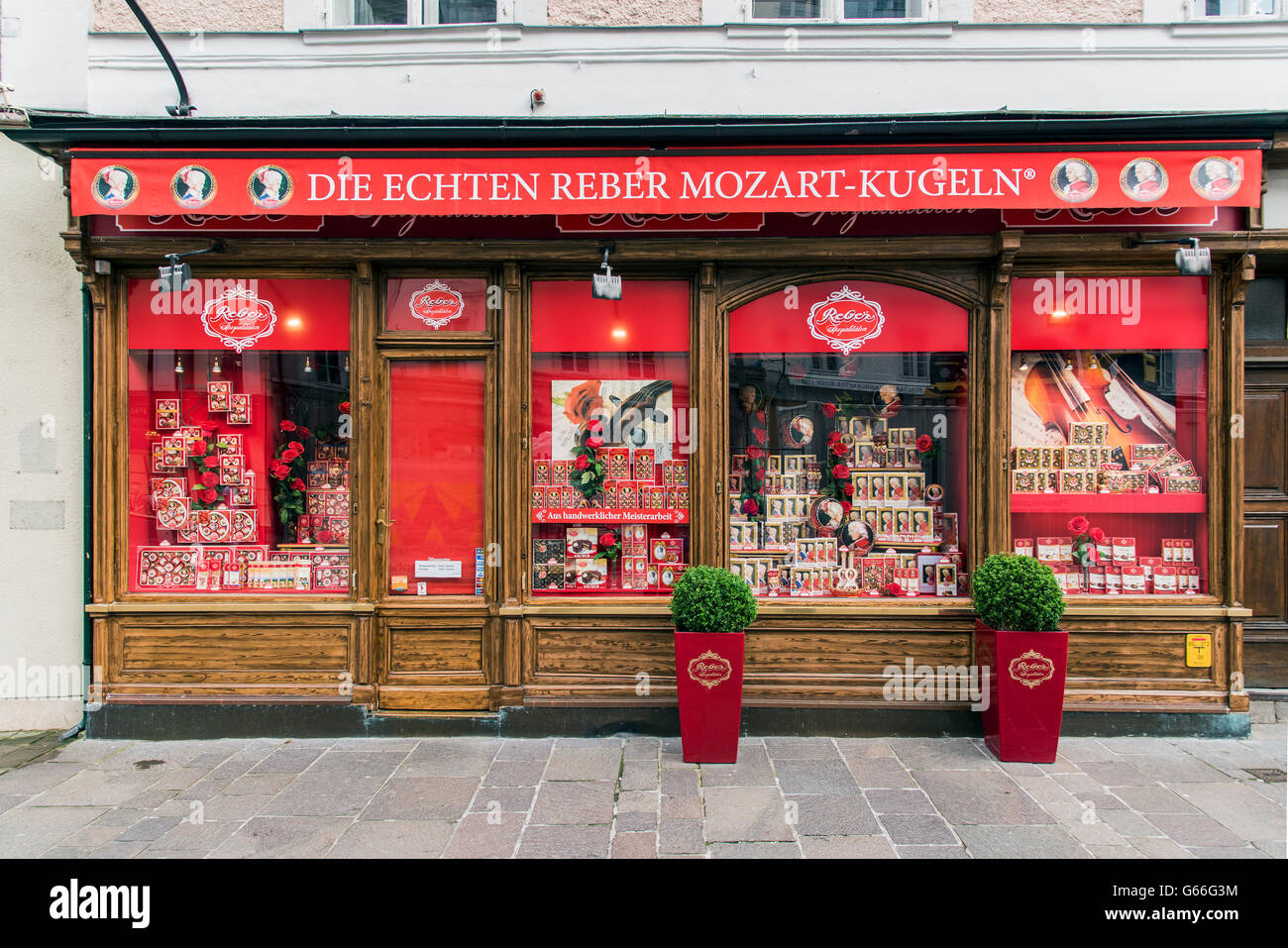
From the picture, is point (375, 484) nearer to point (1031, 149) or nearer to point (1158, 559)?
point (1031, 149)

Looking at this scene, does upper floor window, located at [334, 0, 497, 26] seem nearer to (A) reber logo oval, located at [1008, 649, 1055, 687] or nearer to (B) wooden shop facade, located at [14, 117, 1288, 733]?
(B) wooden shop facade, located at [14, 117, 1288, 733]

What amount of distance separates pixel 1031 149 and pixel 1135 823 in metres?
4.61

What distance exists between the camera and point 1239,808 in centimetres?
461

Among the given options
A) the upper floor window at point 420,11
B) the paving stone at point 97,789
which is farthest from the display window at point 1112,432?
the paving stone at point 97,789

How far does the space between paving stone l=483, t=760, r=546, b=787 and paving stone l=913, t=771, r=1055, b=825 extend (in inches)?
103

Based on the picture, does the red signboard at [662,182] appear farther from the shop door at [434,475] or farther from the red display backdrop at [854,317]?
the shop door at [434,475]

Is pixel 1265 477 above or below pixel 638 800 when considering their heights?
above

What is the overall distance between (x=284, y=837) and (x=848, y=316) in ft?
17.6

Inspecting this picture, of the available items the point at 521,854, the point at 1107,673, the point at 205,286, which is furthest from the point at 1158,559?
the point at 205,286

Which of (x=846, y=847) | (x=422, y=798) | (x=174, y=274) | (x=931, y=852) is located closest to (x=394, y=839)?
(x=422, y=798)

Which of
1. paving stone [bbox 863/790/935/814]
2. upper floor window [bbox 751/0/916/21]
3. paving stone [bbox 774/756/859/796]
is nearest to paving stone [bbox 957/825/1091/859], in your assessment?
paving stone [bbox 863/790/935/814]

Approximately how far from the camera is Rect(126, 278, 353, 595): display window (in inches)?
240

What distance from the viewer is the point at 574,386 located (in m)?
6.20

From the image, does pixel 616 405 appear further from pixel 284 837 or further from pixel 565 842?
pixel 284 837
